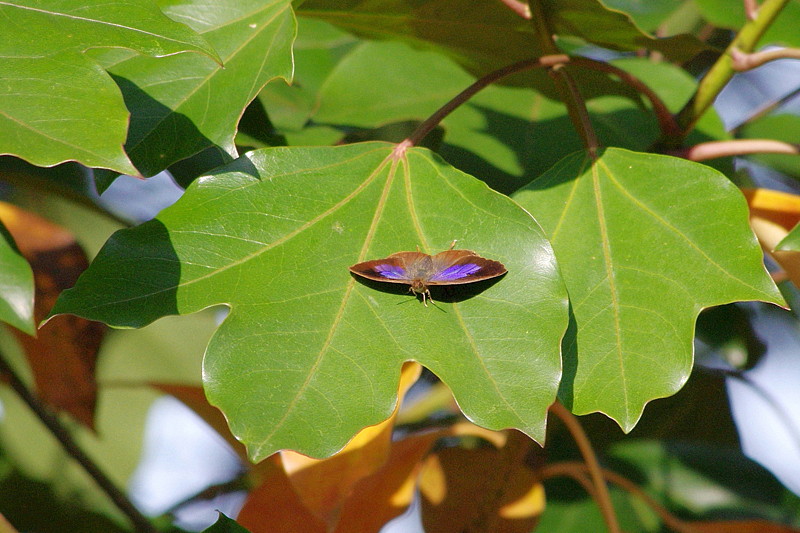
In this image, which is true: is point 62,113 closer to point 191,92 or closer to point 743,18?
point 191,92

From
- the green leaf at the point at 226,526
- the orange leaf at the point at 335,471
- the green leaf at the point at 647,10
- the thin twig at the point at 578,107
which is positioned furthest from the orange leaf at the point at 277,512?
the green leaf at the point at 647,10

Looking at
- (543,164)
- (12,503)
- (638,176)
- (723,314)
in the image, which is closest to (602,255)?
(638,176)

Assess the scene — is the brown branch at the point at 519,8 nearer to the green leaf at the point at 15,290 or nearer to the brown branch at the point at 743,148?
the brown branch at the point at 743,148

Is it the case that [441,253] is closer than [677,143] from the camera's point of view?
Yes

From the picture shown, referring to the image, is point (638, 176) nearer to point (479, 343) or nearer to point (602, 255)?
point (602, 255)

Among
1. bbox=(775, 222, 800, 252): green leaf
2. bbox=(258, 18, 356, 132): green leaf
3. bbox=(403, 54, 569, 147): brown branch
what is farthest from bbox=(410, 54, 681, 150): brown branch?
bbox=(258, 18, 356, 132): green leaf

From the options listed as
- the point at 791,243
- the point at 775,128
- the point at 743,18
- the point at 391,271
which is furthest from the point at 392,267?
the point at 775,128
